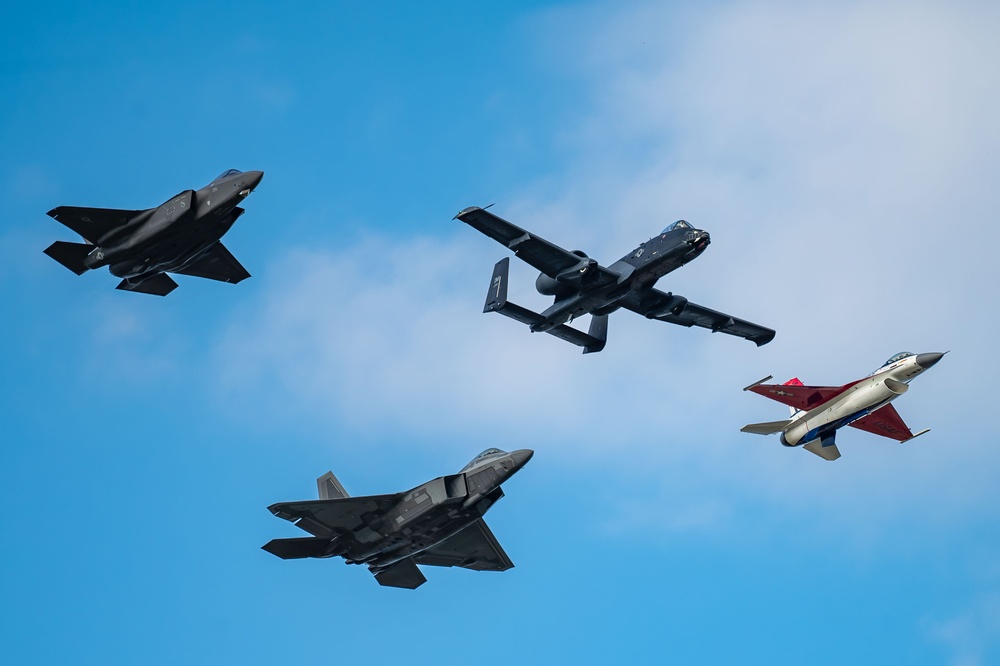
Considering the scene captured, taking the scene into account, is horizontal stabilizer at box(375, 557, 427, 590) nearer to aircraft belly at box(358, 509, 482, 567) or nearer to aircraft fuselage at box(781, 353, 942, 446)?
aircraft belly at box(358, 509, 482, 567)

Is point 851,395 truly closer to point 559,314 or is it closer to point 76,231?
point 559,314

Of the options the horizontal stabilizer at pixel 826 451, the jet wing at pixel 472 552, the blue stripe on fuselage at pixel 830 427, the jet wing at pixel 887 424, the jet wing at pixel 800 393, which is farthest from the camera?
the jet wing at pixel 887 424

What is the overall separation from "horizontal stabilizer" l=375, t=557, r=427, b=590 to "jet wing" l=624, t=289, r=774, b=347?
1901 cm

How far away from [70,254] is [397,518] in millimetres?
18962

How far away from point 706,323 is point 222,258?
92.2 feet

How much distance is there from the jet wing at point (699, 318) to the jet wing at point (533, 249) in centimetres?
492

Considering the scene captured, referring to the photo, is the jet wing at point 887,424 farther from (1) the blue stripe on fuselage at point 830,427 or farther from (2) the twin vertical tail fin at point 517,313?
(2) the twin vertical tail fin at point 517,313

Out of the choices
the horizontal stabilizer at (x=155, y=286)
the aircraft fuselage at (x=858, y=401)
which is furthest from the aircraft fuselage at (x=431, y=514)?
the aircraft fuselage at (x=858, y=401)

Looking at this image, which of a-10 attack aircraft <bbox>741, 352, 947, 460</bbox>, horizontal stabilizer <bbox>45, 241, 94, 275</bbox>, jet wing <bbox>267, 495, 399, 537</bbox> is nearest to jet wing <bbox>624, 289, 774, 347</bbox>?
a-10 attack aircraft <bbox>741, 352, 947, 460</bbox>

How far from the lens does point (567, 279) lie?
197ft

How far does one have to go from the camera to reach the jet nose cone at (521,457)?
47.8 metres

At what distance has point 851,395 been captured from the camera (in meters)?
60.4

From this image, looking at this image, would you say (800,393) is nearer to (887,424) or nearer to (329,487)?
(887,424)

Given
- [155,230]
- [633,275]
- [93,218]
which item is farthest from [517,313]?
[93,218]
